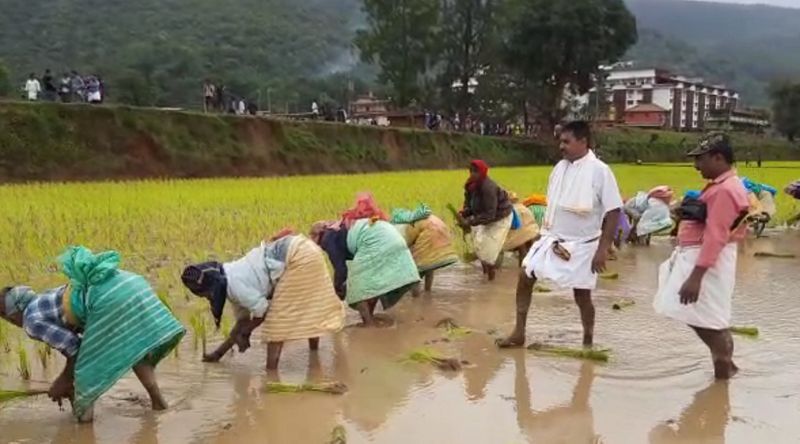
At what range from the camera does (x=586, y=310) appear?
604 centimetres

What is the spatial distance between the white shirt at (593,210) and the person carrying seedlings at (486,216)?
3197 millimetres

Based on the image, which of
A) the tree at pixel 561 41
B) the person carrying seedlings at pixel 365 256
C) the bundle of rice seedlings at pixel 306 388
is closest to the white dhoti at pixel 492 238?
the person carrying seedlings at pixel 365 256

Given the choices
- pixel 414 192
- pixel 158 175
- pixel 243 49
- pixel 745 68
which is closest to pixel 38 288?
pixel 414 192

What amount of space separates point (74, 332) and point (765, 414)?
3579 millimetres

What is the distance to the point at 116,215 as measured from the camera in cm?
1323

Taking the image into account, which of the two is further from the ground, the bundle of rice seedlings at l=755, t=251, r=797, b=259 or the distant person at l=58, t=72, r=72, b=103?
the distant person at l=58, t=72, r=72, b=103

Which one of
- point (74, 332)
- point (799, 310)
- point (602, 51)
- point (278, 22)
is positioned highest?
point (278, 22)

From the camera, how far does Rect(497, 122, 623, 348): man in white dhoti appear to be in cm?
573

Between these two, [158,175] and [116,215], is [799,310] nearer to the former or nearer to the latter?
[116,215]

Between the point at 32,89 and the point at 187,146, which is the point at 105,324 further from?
Answer: the point at 32,89

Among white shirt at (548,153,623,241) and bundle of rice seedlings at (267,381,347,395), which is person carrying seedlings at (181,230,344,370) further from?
white shirt at (548,153,623,241)

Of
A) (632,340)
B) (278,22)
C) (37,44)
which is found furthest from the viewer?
(278,22)

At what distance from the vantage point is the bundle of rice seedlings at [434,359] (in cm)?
571

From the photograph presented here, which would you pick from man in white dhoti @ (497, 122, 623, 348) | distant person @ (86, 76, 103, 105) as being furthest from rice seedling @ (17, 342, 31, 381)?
distant person @ (86, 76, 103, 105)
